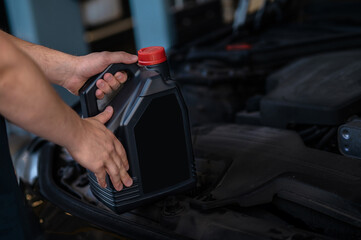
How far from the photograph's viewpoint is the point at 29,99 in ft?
2.04

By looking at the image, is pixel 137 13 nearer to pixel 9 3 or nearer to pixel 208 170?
pixel 9 3

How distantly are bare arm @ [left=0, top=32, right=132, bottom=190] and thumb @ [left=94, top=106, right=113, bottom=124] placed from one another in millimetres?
33

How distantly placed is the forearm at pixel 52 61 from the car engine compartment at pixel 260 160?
0.96 ft

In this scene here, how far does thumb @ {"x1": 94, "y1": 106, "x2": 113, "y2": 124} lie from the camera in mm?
828

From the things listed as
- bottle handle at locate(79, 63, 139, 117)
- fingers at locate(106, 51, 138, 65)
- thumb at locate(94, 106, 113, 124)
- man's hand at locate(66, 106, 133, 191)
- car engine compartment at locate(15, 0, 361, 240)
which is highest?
fingers at locate(106, 51, 138, 65)

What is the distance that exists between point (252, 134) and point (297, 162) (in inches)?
8.5

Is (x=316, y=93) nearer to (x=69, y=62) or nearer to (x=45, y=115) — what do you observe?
(x=69, y=62)

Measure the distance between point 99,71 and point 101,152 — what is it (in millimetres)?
295

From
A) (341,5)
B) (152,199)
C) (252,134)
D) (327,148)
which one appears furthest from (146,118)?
(341,5)

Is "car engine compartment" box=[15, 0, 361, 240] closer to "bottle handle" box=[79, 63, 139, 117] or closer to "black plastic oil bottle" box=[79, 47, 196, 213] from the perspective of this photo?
"black plastic oil bottle" box=[79, 47, 196, 213]

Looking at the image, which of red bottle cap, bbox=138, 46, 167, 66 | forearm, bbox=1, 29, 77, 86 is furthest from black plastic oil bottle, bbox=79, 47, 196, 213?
forearm, bbox=1, 29, 77, 86

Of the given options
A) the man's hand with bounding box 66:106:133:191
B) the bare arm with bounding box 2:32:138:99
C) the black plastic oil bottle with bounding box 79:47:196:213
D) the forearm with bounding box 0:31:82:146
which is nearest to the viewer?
the forearm with bounding box 0:31:82:146

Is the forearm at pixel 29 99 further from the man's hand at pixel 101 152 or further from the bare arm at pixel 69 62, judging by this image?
the bare arm at pixel 69 62

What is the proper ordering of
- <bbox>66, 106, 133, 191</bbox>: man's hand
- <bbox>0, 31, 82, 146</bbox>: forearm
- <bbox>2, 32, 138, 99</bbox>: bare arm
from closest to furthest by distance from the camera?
<bbox>0, 31, 82, 146</bbox>: forearm → <bbox>66, 106, 133, 191</bbox>: man's hand → <bbox>2, 32, 138, 99</bbox>: bare arm
